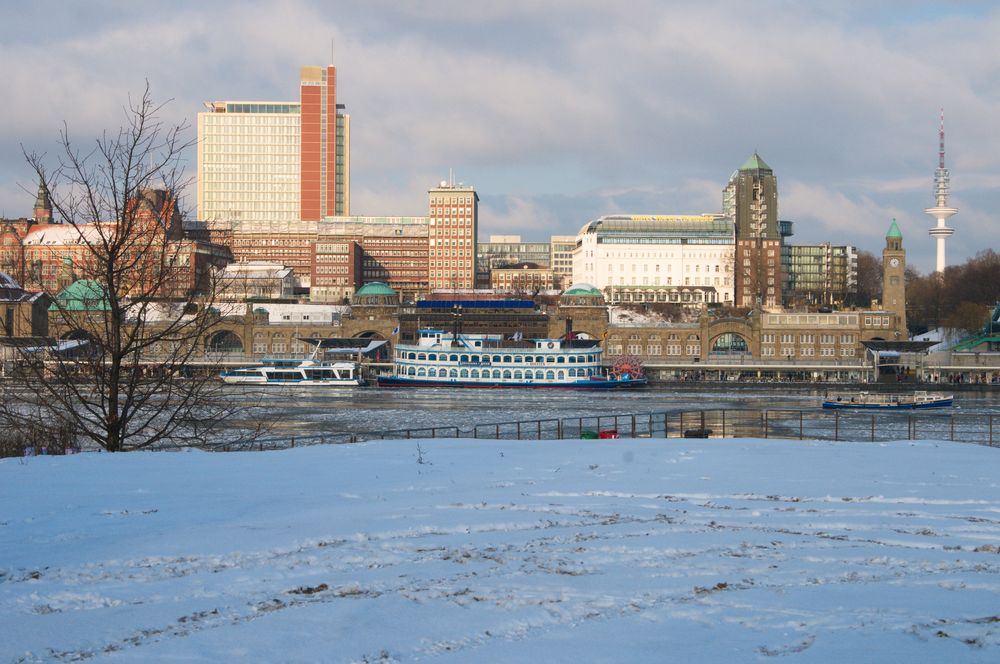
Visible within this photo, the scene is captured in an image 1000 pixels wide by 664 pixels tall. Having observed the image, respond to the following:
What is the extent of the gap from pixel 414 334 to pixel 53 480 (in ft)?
317

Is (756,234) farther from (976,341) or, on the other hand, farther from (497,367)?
(497,367)

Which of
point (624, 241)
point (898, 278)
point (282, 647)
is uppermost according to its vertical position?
point (624, 241)

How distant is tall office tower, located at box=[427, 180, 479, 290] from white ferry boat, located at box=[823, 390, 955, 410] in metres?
110

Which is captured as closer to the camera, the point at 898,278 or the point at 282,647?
the point at 282,647

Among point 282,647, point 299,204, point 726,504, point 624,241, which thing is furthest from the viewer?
point 299,204

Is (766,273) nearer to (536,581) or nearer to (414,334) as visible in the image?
(414,334)

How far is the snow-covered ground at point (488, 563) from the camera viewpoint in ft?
30.2

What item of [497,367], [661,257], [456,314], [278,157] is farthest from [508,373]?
[278,157]

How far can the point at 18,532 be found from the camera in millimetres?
12609

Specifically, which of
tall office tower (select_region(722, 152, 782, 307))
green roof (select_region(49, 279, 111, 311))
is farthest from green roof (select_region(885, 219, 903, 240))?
green roof (select_region(49, 279, 111, 311))

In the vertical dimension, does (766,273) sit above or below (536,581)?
above

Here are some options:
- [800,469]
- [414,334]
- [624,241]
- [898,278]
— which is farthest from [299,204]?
[800,469]

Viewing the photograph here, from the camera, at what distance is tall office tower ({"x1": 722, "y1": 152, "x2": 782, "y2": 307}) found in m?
165

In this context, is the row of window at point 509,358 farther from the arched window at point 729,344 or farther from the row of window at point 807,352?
the row of window at point 807,352
